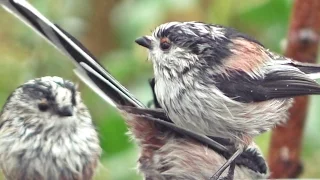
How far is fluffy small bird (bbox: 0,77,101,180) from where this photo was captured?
1312 mm

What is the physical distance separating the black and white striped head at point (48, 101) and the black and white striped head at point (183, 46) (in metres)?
0.16

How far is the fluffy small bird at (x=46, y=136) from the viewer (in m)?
1.31

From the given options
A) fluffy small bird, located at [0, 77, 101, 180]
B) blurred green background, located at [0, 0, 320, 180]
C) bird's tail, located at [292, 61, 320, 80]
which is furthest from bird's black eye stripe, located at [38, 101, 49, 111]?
blurred green background, located at [0, 0, 320, 180]

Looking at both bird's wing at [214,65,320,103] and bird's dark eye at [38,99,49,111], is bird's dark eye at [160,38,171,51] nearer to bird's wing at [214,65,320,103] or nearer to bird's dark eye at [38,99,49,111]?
bird's wing at [214,65,320,103]

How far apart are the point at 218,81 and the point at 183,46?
9cm

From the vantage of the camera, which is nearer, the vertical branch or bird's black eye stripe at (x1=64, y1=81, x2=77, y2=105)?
bird's black eye stripe at (x1=64, y1=81, x2=77, y2=105)

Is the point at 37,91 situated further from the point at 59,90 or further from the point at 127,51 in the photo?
the point at 127,51

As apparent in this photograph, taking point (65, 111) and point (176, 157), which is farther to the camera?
point (176, 157)

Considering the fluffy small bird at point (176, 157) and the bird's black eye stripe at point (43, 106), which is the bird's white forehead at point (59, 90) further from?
the fluffy small bird at point (176, 157)

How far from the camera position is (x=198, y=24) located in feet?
4.55

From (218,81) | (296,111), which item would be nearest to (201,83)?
(218,81)

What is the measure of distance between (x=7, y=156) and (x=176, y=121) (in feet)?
0.96

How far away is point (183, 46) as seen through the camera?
141 centimetres

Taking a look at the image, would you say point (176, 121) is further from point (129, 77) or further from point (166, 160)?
point (129, 77)
